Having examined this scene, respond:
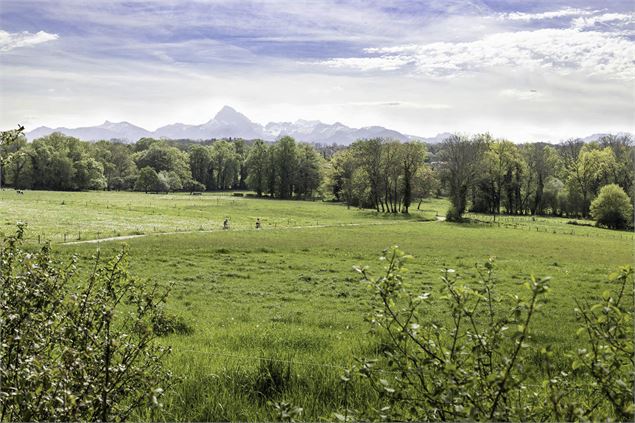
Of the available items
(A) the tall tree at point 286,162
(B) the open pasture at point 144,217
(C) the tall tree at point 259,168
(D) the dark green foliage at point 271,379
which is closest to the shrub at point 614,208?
(B) the open pasture at point 144,217

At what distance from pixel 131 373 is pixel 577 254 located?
50040mm

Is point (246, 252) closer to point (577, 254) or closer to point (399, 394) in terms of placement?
point (577, 254)

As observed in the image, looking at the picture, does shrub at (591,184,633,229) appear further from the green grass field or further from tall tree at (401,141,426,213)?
tall tree at (401,141,426,213)

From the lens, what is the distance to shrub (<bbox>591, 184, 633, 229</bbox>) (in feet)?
268

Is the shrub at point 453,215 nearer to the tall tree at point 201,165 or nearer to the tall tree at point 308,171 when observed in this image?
the tall tree at point 308,171

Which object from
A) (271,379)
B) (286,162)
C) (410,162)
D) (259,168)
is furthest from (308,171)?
(271,379)

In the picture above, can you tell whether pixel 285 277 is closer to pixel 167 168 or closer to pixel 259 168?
pixel 259 168

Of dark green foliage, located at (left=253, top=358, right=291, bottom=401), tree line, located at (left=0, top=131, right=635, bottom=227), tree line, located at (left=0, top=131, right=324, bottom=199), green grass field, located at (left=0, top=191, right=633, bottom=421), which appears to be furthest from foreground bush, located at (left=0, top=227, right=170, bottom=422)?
tree line, located at (left=0, top=131, right=324, bottom=199)

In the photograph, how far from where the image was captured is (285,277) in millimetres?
29094

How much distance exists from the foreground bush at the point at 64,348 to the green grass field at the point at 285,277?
1724mm

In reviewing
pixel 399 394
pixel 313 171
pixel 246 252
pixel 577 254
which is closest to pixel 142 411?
pixel 399 394

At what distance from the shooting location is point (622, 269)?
397cm

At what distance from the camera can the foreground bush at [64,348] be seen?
4207 mm

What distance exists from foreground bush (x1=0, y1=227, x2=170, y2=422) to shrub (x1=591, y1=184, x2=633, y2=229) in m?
94.4
